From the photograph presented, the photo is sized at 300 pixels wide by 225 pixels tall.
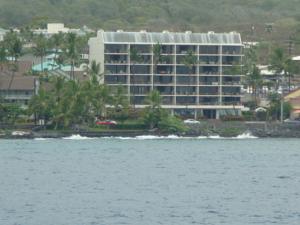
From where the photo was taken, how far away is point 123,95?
148 metres

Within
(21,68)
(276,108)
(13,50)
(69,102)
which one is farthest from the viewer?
(21,68)

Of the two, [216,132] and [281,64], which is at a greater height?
[281,64]

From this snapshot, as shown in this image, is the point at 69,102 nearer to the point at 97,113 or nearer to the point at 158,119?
the point at 97,113

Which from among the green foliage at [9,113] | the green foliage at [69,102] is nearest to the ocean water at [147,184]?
the green foliage at [69,102]

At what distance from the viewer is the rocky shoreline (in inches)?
5438

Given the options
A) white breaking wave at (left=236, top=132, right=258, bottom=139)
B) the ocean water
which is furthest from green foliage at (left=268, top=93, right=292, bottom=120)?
the ocean water

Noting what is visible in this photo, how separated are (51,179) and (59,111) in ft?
182

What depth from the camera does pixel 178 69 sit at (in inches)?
6427

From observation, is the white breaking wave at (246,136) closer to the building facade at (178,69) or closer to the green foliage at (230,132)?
the green foliage at (230,132)

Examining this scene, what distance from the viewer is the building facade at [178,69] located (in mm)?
160875

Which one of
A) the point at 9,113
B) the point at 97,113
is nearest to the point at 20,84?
the point at 9,113

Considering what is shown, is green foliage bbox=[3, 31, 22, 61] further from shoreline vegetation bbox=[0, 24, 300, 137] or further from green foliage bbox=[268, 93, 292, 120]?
green foliage bbox=[268, 93, 292, 120]

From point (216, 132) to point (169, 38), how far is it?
21.8m

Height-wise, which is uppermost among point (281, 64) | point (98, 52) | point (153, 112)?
point (98, 52)
